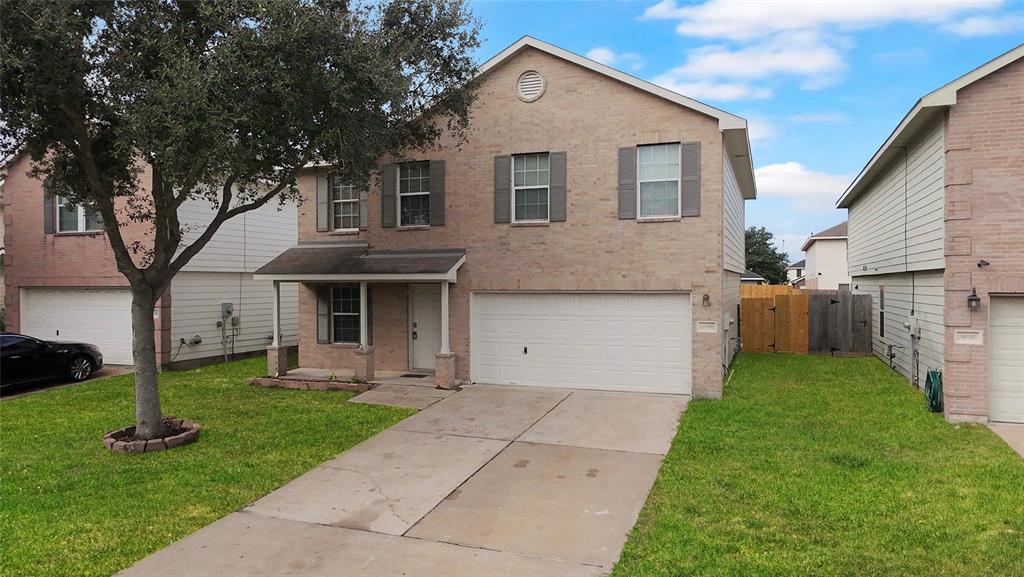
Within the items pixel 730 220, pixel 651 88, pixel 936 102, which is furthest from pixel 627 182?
pixel 936 102

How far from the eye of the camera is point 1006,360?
9594 millimetres

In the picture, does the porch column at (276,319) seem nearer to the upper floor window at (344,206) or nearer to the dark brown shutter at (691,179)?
the upper floor window at (344,206)

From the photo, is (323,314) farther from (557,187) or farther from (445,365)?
(557,187)

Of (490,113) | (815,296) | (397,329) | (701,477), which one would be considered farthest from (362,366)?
(815,296)

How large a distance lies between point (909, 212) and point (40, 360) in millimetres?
18477

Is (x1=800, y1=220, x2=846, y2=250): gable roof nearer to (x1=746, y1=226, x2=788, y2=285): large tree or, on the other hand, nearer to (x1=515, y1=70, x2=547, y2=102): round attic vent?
(x1=746, y1=226, x2=788, y2=285): large tree

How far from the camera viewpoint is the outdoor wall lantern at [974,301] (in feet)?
30.8

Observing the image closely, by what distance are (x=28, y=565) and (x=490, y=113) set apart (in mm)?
10610

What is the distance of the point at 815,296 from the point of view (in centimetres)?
1833

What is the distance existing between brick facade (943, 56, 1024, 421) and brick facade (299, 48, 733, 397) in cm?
355

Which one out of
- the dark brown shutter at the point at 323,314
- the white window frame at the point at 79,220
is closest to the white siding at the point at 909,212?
the dark brown shutter at the point at 323,314

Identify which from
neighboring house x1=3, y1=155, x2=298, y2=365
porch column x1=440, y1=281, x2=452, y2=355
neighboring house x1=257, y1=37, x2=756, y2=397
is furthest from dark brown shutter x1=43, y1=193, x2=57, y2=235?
porch column x1=440, y1=281, x2=452, y2=355

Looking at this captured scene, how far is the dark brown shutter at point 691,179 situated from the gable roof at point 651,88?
2.09ft

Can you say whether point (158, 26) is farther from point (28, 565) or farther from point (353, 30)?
point (28, 565)
